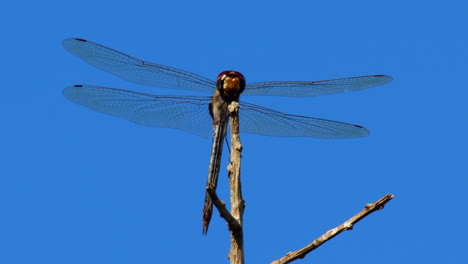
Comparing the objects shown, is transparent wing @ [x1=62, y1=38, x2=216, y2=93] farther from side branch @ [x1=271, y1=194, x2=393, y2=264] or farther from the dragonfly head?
side branch @ [x1=271, y1=194, x2=393, y2=264]

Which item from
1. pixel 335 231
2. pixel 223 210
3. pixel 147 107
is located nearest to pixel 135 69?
pixel 147 107

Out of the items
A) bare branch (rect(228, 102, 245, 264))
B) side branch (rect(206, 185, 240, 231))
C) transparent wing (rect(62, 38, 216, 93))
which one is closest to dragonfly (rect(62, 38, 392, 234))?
transparent wing (rect(62, 38, 216, 93))

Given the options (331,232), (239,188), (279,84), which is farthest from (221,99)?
(331,232)

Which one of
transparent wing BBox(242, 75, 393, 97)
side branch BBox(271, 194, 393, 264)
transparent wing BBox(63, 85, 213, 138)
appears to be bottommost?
side branch BBox(271, 194, 393, 264)

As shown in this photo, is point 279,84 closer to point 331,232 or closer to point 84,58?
point 84,58

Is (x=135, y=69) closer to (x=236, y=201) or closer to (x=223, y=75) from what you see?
(x=223, y=75)

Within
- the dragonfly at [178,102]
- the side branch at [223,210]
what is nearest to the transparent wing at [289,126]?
the dragonfly at [178,102]

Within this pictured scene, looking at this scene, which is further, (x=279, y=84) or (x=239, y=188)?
(x=279, y=84)
